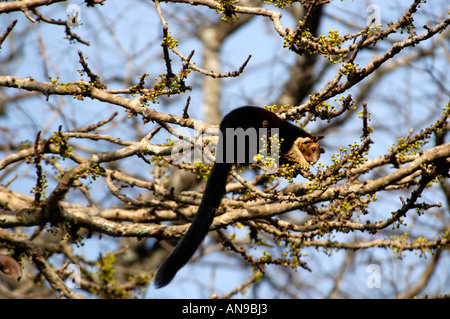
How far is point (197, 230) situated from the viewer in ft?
10.9

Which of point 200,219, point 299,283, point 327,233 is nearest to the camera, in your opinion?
point 200,219

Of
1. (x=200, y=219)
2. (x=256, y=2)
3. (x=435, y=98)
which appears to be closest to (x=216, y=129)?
(x=200, y=219)

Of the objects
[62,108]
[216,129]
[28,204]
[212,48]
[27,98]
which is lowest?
[28,204]

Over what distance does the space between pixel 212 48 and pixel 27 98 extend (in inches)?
181

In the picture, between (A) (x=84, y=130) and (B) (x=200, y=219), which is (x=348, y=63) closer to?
(B) (x=200, y=219)

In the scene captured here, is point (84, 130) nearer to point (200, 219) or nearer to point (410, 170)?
point (200, 219)

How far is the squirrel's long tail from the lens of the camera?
3195 mm

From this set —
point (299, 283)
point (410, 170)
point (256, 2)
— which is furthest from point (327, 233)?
point (256, 2)

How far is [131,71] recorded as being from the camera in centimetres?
983

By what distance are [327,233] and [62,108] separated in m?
5.10

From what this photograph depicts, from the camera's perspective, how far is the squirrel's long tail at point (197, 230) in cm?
320

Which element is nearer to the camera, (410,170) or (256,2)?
(410,170)
